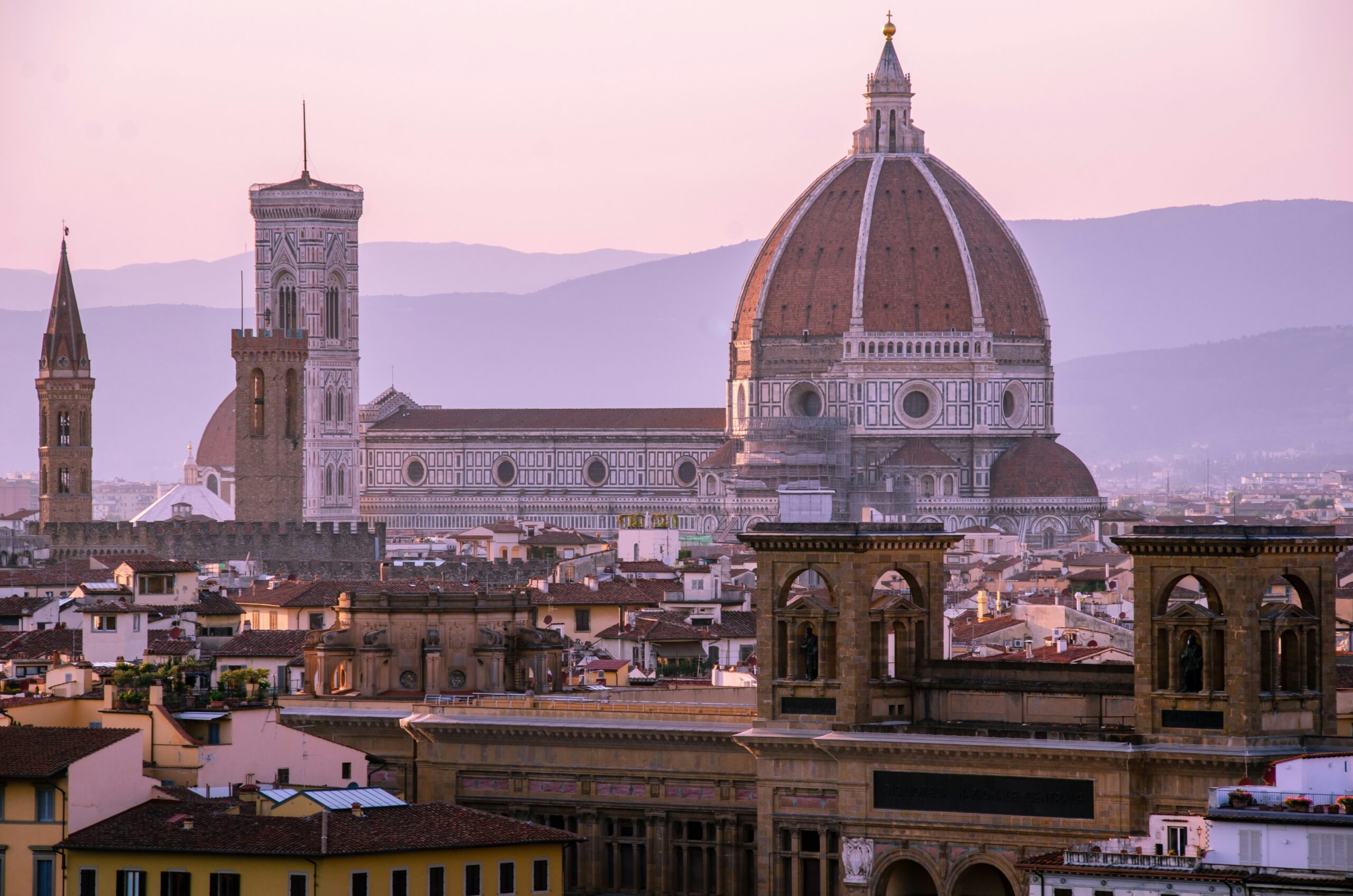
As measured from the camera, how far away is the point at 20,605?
71.2 meters

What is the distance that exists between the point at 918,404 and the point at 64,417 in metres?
50.8

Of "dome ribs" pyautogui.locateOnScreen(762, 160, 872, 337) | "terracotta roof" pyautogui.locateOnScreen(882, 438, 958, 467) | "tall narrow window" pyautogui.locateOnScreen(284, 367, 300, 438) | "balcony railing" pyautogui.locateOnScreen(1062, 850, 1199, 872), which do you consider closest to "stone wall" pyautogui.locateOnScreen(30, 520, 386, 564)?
"tall narrow window" pyautogui.locateOnScreen(284, 367, 300, 438)

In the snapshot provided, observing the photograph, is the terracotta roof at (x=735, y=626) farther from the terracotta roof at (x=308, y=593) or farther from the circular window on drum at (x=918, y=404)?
the circular window on drum at (x=918, y=404)

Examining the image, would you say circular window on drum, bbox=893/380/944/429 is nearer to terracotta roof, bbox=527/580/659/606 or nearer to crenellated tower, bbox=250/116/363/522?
crenellated tower, bbox=250/116/363/522

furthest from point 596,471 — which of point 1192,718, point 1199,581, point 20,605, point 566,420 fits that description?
point 1192,718

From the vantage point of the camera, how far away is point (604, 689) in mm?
47812


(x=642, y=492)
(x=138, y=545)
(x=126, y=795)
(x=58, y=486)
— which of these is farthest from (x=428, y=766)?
(x=642, y=492)

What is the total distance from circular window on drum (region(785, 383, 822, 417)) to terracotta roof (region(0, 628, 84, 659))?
109m

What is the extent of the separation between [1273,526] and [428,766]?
12223mm

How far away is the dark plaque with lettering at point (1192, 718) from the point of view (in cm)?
3491

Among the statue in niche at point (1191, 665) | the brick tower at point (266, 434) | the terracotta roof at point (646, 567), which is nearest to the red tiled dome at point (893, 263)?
the brick tower at point (266, 434)

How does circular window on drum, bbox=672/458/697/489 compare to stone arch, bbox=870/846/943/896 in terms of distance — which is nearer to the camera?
stone arch, bbox=870/846/943/896

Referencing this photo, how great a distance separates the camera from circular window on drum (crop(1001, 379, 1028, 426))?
168 metres

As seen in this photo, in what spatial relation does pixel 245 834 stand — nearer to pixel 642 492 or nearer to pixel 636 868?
pixel 636 868
